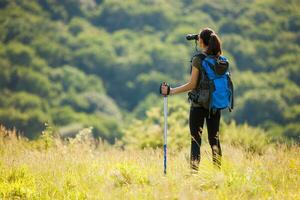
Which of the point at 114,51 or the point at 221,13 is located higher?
the point at 221,13

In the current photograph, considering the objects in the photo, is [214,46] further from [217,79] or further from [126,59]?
[126,59]

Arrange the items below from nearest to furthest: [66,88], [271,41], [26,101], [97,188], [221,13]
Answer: [97,188] → [26,101] → [66,88] → [271,41] → [221,13]

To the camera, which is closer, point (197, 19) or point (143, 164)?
point (143, 164)

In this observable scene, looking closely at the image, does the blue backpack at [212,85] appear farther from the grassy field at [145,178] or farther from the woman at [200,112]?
the grassy field at [145,178]

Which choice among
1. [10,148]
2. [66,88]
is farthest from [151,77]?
[10,148]

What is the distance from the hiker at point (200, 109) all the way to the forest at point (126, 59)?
8814 cm

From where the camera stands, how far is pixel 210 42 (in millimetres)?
6465

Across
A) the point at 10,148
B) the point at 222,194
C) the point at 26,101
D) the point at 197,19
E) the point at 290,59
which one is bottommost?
the point at 222,194

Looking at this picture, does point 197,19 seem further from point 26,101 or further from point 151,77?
point 26,101

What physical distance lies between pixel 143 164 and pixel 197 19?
459 ft

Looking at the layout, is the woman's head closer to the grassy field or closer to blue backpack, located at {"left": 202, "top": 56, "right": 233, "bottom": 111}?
blue backpack, located at {"left": 202, "top": 56, "right": 233, "bottom": 111}

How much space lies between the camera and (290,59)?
124m

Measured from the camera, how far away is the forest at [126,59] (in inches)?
4269

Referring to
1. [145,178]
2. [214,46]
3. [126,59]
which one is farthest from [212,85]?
[126,59]
